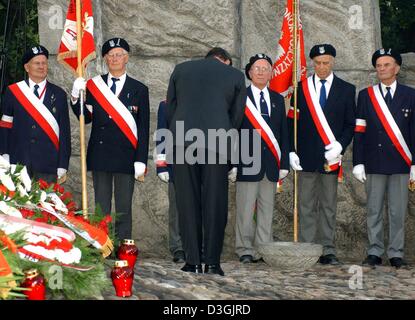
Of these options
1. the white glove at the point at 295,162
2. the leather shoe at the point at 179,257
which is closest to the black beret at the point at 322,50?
the white glove at the point at 295,162

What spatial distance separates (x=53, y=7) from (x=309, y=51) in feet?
7.39

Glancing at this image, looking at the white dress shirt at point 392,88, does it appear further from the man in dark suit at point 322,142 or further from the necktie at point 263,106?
the necktie at point 263,106

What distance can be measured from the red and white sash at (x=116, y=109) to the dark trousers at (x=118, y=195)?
287 mm

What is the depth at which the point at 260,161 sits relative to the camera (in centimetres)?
749

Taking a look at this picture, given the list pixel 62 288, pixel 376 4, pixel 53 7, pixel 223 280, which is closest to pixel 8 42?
pixel 53 7

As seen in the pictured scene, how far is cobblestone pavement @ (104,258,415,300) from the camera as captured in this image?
5.40 m

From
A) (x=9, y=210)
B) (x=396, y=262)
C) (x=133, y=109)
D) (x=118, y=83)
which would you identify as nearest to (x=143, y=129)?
(x=133, y=109)

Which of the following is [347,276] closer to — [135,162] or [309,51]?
[135,162]

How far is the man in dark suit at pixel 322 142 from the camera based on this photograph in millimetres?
7602

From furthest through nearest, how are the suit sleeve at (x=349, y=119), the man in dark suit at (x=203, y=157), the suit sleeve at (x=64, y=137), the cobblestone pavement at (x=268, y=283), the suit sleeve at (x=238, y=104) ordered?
1. the suit sleeve at (x=349, y=119)
2. the suit sleeve at (x=64, y=137)
3. the suit sleeve at (x=238, y=104)
4. the man in dark suit at (x=203, y=157)
5. the cobblestone pavement at (x=268, y=283)

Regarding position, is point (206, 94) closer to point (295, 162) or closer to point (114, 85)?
point (114, 85)

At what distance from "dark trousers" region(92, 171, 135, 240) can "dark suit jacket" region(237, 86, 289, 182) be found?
0.89m

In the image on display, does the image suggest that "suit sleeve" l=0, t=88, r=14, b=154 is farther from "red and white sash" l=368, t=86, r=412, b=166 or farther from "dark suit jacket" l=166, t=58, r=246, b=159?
"red and white sash" l=368, t=86, r=412, b=166

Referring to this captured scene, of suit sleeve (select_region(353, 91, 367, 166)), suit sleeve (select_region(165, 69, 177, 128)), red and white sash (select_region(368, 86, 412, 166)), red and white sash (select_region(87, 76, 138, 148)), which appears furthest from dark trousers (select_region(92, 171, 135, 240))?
red and white sash (select_region(368, 86, 412, 166))
